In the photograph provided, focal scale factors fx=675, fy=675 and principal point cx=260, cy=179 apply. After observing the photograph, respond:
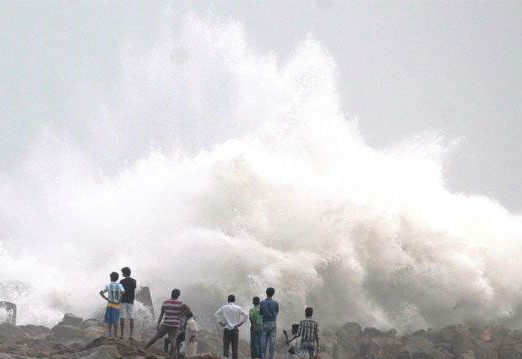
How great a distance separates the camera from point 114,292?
16703 mm

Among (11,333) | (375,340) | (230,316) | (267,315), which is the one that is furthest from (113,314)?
(375,340)

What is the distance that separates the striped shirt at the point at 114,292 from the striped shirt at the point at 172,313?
5.30 ft

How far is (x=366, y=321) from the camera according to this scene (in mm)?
41344

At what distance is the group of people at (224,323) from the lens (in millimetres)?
15703

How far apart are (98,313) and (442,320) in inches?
868

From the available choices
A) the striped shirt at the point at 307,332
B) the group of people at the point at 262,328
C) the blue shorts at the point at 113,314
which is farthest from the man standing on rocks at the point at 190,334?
the striped shirt at the point at 307,332

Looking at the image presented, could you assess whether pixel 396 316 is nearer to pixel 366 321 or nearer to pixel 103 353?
pixel 366 321

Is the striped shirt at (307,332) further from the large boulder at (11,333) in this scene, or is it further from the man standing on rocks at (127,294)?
the large boulder at (11,333)

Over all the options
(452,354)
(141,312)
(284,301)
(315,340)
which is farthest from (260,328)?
(284,301)

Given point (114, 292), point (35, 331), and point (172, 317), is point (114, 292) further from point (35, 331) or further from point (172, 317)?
point (35, 331)

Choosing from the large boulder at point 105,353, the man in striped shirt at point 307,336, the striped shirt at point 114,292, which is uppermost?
the striped shirt at point 114,292

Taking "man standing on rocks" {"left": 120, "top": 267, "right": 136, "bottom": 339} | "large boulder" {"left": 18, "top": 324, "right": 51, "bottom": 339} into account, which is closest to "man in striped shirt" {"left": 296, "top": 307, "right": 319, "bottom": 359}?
"man standing on rocks" {"left": 120, "top": 267, "right": 136, "bottom": 339}

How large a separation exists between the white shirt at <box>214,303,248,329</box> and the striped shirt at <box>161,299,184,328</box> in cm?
96

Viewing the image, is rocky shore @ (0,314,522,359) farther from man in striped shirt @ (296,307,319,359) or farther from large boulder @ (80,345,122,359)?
man in striped shirt @ (296,307,319,359)
